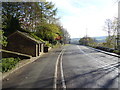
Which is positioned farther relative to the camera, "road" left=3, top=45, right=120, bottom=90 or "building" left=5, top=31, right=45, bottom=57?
"building" left=5, top=31, right=45, bottom=57

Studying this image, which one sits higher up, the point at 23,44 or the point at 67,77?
the point at 23,44

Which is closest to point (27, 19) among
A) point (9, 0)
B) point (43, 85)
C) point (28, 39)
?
point (9, 0)

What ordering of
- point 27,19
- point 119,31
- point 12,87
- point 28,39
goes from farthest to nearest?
point 27,19, point 119,31, point 28,39, point 12,87

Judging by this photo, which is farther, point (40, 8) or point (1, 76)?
point (40, 8)

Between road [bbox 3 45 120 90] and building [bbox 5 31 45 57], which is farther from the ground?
building [bbox 5 31 45 57]

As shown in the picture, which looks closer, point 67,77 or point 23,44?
point 67,77

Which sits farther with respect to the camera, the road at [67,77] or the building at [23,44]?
the building at [23,44]

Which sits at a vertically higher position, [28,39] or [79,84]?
[28,39]

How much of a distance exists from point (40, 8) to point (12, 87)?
29506 millimetres

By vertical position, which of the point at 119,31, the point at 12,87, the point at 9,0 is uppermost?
the point at 9,0

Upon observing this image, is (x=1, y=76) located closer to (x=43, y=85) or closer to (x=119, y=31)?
(x=43, y=85)

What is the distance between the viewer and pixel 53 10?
35.0 meters

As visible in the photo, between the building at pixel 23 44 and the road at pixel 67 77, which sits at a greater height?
the building at pixel 23 44

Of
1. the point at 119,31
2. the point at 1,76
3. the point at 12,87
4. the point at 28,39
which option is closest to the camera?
the point at 12,87
